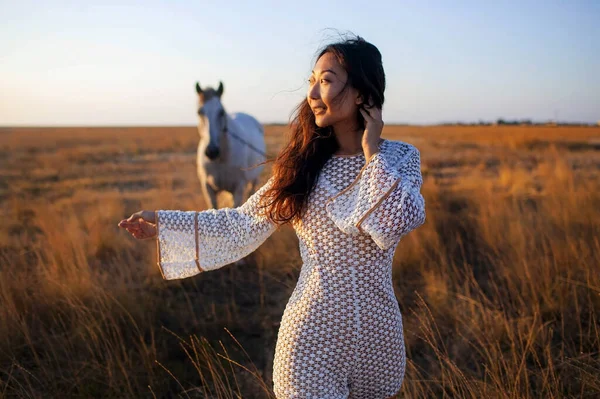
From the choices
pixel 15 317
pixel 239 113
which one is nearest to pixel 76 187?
pixel 239 113

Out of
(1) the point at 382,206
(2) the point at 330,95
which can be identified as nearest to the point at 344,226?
(1) the point at 382,206

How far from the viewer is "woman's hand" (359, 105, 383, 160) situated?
135 centimetres

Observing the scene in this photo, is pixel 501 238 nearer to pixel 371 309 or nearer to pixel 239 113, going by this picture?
pixel 371 309

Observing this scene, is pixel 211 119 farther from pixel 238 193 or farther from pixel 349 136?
pixel 349 136

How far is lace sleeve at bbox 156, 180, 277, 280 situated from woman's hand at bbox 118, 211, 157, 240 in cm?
3

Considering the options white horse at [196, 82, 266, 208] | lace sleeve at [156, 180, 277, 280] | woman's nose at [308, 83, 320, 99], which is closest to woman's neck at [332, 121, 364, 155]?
woman's nose at [308, 83, 320, 99]

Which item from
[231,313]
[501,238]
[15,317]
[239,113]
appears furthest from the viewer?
[239,113]

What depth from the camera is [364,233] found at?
4.42ft

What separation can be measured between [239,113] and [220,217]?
633cm

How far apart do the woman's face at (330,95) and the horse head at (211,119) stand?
3.64 m

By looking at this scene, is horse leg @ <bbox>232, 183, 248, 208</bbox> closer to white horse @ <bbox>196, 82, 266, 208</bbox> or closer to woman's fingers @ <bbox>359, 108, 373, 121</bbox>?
white horse @ <bbox>196, 82, 266, 208</bbox>

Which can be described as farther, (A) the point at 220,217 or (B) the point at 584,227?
(B) the point at 584,227

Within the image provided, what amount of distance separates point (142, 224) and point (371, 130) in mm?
856

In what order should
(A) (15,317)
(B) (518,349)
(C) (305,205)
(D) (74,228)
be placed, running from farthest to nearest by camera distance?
(D) (74,228)
(A) (15,317)
(B) (518,349)
(C) (305,205)
